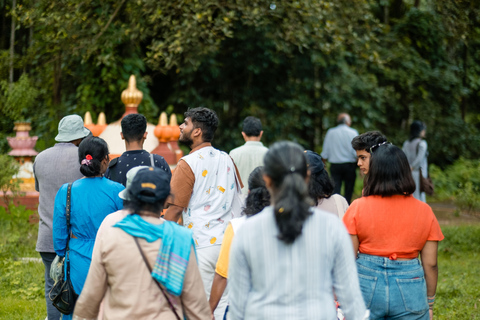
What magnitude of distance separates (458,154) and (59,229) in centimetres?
1561

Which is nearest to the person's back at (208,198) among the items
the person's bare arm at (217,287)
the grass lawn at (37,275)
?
the person's bare arm at (217,287)

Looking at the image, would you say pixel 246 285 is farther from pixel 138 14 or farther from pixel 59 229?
pixel 138 14

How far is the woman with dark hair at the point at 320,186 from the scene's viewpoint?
348cm

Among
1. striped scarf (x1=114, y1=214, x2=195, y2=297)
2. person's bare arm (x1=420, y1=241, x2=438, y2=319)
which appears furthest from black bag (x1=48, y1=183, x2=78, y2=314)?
person's bare arm (x1=420, y1=241, x2=438, y2=319)

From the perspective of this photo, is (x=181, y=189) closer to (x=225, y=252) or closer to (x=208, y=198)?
(x=208, y=198)

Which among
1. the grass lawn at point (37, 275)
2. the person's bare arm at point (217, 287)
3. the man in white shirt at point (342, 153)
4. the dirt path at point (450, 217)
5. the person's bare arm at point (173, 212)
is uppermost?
the person's bare arm at point (173, 212)

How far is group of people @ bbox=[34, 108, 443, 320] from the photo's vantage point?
7.55 ft

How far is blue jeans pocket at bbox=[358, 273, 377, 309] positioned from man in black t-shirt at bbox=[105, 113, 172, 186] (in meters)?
1.86

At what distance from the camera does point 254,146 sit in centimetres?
680

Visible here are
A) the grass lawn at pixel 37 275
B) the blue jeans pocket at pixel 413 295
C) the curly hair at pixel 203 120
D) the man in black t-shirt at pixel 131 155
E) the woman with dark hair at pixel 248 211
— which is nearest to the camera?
the blue jeans pocket at pixel 413 295

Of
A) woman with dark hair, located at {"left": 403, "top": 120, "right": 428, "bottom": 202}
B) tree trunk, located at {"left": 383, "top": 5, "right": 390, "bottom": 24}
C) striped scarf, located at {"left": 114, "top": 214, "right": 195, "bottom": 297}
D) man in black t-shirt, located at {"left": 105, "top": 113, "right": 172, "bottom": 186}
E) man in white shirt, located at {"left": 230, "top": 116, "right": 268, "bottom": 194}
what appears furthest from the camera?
tree trunk, located at {"left": 383, "top": 5, "right": 390, "bottom": 24}

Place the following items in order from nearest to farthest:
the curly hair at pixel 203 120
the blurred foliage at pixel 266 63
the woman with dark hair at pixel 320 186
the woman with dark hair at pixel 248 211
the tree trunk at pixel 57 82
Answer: the woman with dark hair at pixel 248 211, the woman with dark hair at pixel 320 186, the curly hair at pixel 203 120, the blurred foliage at pixel 266 63, the tree trunk at pixel 57 82

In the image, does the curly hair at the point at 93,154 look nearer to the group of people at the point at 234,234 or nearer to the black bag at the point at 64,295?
the group of people at the point at 234,234

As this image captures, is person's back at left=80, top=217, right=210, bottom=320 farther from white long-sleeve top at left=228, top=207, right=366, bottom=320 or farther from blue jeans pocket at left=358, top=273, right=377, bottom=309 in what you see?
blue jeans pocket at left=358, top=273, right=377, bottom=309
